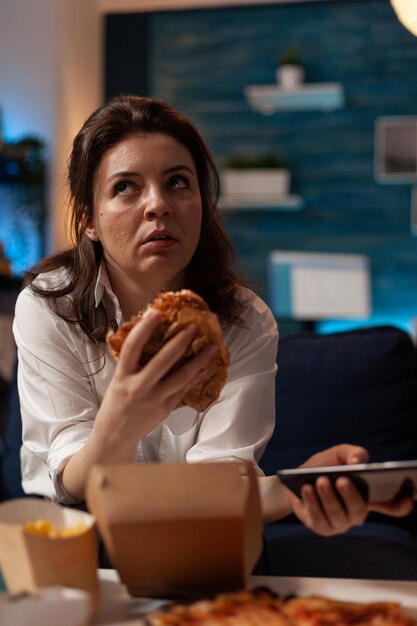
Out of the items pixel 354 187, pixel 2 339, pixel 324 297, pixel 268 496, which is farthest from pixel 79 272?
pixel 354 187

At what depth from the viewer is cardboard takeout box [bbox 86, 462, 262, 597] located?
3.07 ft

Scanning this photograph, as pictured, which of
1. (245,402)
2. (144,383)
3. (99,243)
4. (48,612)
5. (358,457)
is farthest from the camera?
(99,243)

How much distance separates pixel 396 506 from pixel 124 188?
2.58ft

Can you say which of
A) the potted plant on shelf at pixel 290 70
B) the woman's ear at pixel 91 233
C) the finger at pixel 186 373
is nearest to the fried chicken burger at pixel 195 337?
the finger at pixel 186 373

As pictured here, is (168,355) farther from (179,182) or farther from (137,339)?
(179,182)

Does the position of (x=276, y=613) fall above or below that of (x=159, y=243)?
below

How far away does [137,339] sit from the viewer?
3.53ft

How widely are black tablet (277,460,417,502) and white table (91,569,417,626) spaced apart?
0.11m

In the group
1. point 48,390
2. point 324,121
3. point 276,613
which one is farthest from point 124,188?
point 324,121

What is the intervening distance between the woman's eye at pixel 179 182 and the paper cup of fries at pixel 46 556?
2.46 ft

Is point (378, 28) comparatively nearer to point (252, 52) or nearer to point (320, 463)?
point (252, 52)

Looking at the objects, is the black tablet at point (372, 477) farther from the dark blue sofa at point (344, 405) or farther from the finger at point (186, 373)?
the dark blue sofa at point (344, 405)

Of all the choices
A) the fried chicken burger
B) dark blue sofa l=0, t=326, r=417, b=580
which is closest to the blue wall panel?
dark blue sofa l=0, t=326, r=417, b=580

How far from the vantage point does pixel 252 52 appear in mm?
6445
